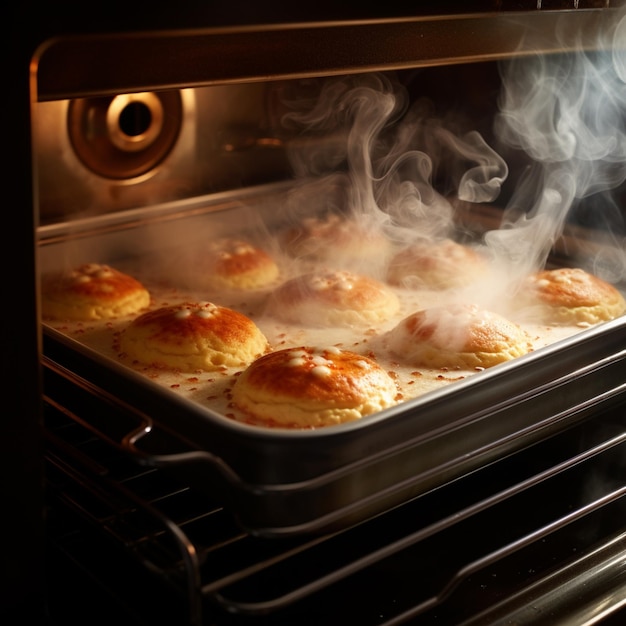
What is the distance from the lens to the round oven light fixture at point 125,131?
2018 mm

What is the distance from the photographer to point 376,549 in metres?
1.44

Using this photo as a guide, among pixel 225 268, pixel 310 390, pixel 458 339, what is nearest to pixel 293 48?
pixel 310 390

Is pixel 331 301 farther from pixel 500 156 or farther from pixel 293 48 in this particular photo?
pixel 500 156

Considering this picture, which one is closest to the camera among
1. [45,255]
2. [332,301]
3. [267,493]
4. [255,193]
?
[267,493]

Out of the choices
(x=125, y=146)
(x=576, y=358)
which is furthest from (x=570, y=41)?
(x=125, y=146)

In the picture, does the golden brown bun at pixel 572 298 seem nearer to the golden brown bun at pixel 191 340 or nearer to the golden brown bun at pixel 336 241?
the golden brown bun at pixel 336 241

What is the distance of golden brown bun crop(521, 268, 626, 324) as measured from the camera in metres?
1.87

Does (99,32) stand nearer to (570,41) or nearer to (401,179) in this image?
(570,41)

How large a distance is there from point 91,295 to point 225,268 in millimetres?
347

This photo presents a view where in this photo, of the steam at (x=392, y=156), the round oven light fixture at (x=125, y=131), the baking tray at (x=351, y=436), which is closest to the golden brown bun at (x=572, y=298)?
the baking tray at (x=351, y=436)

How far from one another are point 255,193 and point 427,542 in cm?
125

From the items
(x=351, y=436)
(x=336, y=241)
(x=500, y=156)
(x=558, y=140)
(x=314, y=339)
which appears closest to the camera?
(x=351, y=436)

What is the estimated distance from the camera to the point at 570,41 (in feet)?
5.01

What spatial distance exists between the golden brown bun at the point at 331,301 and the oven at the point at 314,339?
4 cm
